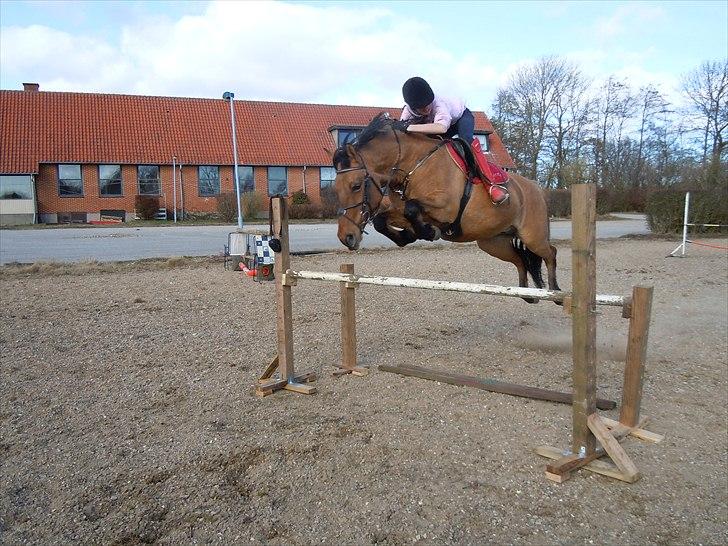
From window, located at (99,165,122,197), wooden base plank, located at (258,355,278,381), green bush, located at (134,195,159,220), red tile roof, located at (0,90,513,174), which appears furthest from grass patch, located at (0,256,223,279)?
window, located at (99,165,122,197)

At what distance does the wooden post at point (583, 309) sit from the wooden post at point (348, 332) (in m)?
2.33

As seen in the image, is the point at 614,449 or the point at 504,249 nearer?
the point at 614,449

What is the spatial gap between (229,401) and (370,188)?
2275 mm

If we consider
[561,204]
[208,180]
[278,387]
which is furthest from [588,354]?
[208,180]

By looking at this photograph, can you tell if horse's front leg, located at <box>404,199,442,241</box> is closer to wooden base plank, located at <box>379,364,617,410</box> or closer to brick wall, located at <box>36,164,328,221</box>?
wooden base plank, located at <box>379,364,617,410</box>

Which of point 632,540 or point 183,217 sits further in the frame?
point 183,217

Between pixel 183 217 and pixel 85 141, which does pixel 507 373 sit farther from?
pixel 85 141

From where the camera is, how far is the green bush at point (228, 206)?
2798cm

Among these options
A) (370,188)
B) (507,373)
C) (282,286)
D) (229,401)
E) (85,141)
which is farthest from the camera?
(85,141)

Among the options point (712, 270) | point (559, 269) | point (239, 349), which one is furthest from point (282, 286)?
point (712, 270)

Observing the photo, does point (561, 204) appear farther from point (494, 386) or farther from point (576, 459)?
point (576, 459)

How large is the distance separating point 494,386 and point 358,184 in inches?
84.5

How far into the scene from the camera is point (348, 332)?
A: 19.8 ft

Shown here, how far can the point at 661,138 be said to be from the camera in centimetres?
4628
